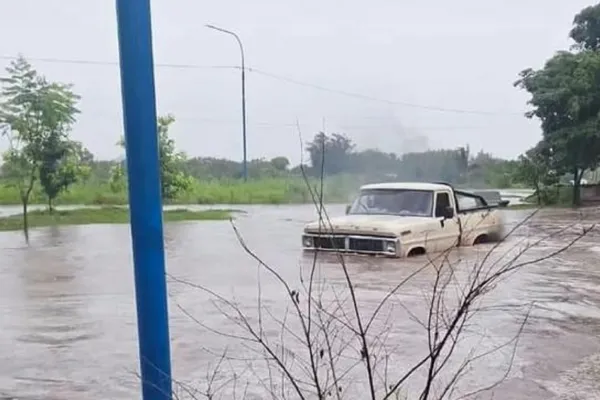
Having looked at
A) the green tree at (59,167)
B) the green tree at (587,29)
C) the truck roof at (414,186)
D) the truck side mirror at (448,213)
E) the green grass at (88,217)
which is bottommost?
the green grass at (88,217)

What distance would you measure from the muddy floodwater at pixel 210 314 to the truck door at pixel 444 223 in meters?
0.45

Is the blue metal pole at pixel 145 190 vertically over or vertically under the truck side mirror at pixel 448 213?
over

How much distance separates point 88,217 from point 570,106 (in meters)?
16.1

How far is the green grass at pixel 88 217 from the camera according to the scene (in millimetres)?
22047

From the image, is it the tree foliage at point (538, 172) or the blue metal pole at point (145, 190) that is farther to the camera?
the tree foliage at point (538, 172)

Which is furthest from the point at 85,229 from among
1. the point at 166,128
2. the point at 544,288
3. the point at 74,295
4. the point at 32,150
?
the point at 544,288

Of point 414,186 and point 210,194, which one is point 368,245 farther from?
point 210,194

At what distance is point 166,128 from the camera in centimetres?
2611

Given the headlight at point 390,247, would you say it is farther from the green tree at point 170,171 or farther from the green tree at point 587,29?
the green tree at point 587,29

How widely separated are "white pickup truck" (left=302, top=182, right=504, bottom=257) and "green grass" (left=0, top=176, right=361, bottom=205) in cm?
1202

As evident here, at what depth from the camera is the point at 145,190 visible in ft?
9.52

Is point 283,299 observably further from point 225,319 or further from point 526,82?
point 526,82

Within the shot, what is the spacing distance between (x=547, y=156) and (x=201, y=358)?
22793 mm

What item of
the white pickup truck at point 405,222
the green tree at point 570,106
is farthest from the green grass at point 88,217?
the green tree at point 570,106
